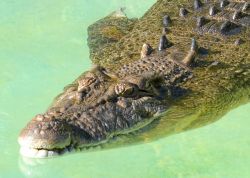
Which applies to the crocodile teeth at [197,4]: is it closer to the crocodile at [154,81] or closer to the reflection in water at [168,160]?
the crocodile at [154,81]

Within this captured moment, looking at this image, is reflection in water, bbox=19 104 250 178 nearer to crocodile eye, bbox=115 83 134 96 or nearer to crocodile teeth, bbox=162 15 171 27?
crocodile eye, bbox=115 83 134 96

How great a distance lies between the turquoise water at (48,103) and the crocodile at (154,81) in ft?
1.12

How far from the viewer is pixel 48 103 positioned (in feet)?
24.1

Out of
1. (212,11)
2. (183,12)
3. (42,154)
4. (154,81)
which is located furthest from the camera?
(183,12)

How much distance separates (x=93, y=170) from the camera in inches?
252

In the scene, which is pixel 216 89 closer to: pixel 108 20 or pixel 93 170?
pixel 93 170

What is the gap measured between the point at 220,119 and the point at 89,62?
195 centimetres

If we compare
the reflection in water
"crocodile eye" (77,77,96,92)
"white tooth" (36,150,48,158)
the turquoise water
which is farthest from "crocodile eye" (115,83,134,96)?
"white tooth" (36,150,48,158)

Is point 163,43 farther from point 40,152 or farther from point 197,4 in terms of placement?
point 40,152

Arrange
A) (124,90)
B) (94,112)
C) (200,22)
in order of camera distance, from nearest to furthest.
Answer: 1. (94,112)
2. (124,90)
3. (200,22)

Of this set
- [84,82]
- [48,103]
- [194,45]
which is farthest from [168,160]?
[48,103]

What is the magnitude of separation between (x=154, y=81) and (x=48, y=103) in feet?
5.53

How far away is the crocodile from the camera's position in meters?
5.51

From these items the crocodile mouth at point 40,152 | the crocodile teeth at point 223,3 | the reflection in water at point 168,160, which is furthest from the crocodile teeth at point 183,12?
the crocodile mouth at point 40,152
